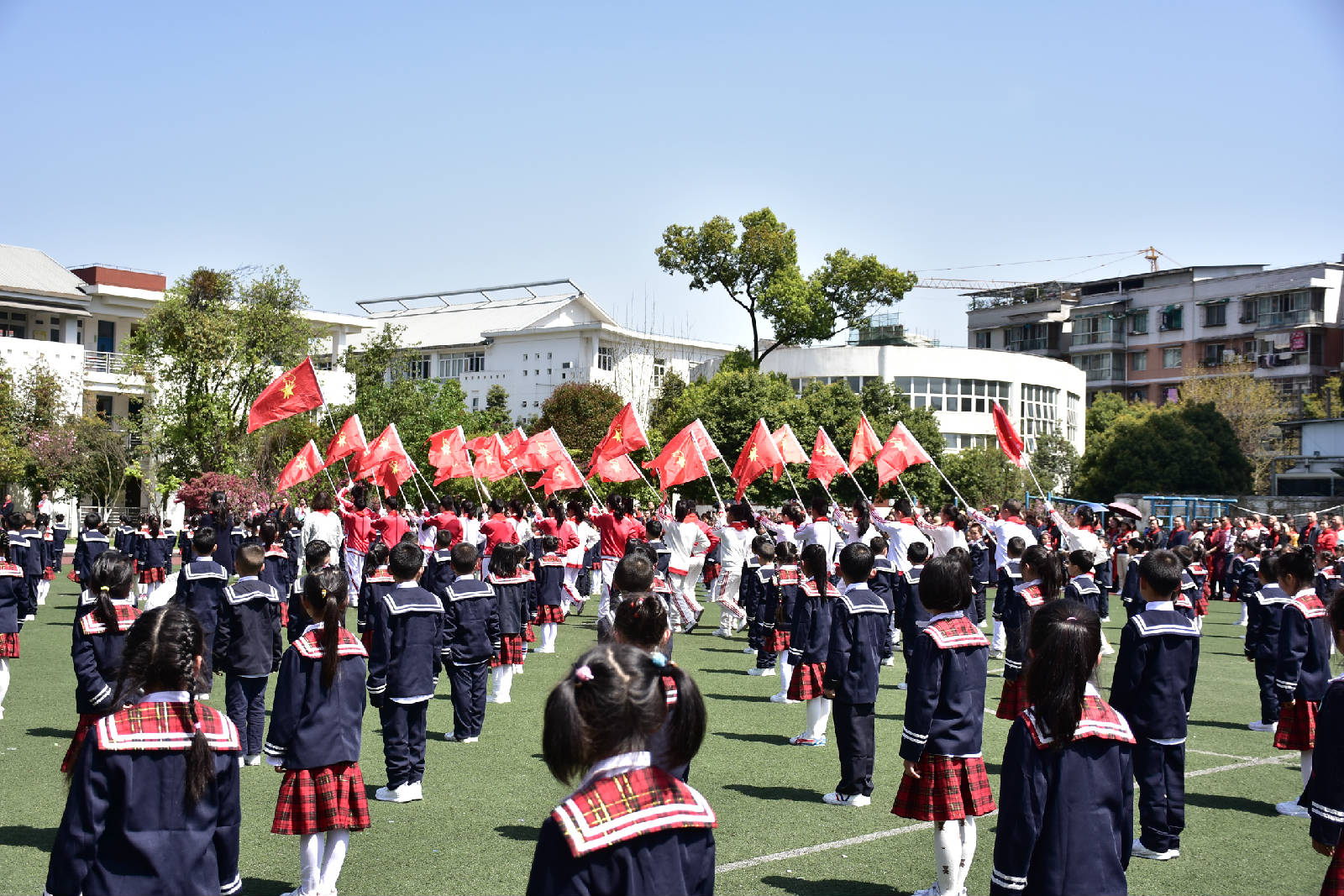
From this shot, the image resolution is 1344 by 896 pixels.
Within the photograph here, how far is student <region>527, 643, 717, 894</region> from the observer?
2.70 meters

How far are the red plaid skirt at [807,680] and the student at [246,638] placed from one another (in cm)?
400

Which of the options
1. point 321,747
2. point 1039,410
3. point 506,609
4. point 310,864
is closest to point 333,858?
point 310,864

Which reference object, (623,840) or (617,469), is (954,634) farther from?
(617,469)

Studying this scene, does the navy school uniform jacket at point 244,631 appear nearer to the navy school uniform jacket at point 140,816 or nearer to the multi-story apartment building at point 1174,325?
the navy school uniform jacket at point 140,816

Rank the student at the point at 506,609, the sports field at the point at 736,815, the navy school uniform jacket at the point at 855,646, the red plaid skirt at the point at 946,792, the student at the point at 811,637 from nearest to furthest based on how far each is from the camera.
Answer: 1. the red plaid skirt at the point at 946,792
2. the sports field at the point at 736,815
3. the navy school uniform jacket at the point at 855,646
4. the student at the point at 811,637
5. the student at the point at 506,609

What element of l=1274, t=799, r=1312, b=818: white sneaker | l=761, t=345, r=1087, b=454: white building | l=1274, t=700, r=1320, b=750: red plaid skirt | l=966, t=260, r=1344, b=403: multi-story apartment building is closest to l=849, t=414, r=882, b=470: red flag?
l=1274, t=700, r=1320, b=750: red plaid skirt

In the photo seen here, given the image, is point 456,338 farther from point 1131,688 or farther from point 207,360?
point 1131,688

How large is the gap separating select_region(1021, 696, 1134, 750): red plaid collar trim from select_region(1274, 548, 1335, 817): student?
4443 millimetres

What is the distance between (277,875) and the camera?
6203mm

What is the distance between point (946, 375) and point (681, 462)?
1490 inches

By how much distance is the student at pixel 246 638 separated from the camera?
8359mm

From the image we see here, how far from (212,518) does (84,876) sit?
18.9 meters

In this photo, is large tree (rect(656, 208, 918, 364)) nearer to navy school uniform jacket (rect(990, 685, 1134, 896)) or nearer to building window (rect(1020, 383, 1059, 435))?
building window (rect(1020, 383, 1059, 435))

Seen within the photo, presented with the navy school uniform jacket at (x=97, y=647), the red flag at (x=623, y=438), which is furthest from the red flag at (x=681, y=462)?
the navy school uniform jacket at (x=97, y=647)
